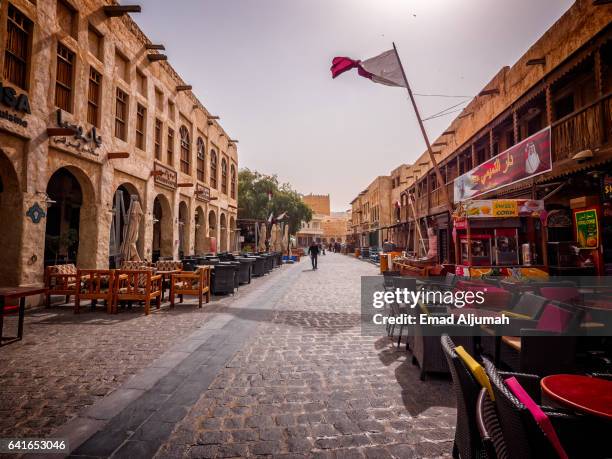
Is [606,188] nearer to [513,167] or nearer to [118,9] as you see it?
[513,167]

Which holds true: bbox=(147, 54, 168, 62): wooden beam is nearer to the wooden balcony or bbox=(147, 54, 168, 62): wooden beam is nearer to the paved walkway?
the paved walkway

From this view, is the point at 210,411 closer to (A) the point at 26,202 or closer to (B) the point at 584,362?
(B) the point at 584,362

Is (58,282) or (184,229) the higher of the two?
(184,229)

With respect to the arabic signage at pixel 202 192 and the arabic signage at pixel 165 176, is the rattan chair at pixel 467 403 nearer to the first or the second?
the arabic signage at pixel 165 176

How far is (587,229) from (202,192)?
682 inches

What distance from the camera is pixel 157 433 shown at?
2582 millimetres

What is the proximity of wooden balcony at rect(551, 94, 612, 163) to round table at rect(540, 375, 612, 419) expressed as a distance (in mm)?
6368

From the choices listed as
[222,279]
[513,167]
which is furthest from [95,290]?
[513,167]

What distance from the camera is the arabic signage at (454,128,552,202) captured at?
26.5 feet

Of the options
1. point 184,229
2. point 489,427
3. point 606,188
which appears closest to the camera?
point 489,427

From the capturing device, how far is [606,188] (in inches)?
264

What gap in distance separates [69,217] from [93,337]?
417 inches

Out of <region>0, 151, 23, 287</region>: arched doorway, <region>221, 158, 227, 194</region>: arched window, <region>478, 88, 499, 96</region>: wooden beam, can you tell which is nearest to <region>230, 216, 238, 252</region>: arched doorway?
<region>221, 158, 227, 194</region>: arched window

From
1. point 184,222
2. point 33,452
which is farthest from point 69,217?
point 33,452
